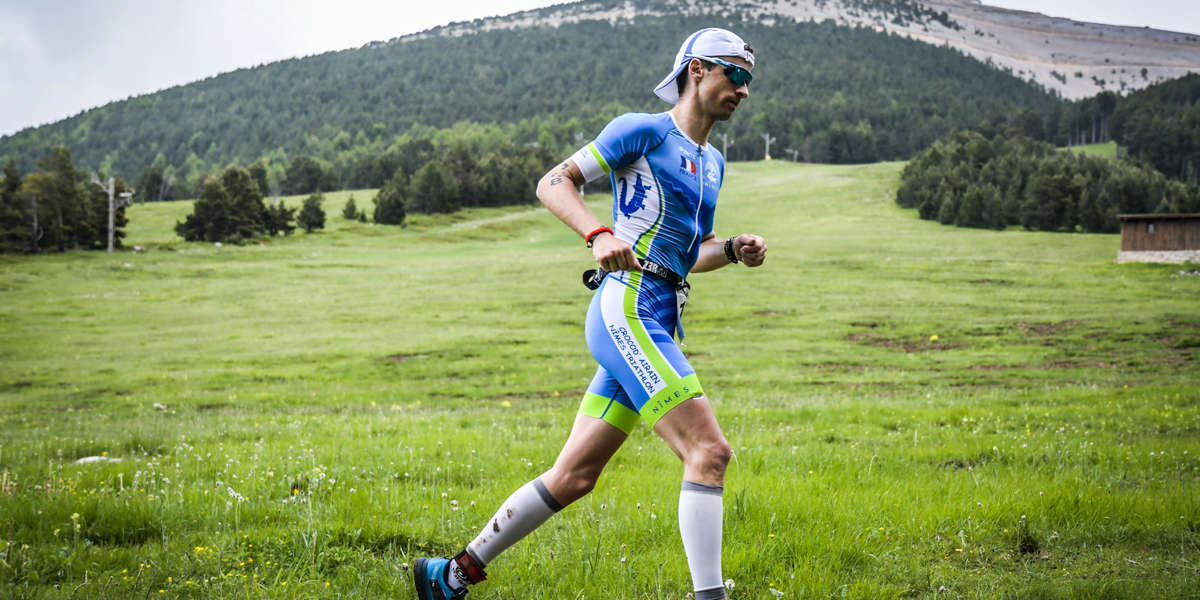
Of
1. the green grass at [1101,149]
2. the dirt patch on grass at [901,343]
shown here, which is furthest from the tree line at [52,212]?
the green grass at [1101,149]

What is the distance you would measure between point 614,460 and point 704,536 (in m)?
4.92

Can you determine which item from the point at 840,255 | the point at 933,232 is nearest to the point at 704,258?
the point at 840,255

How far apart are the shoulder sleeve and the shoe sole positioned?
2.62 meters

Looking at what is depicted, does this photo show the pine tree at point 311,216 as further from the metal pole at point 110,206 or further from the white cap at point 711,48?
the white cap at point 711,48

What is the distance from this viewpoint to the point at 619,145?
478 cm

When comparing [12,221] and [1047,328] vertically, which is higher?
[12,221]

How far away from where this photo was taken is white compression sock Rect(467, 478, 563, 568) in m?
4.74

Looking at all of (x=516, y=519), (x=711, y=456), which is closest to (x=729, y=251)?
(x=711, y=456)

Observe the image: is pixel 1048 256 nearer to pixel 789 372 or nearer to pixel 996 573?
pixel 789 372

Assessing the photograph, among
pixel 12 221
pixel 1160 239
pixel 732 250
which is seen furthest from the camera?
pixel 12 221

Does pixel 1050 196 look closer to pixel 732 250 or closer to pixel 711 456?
pixel 732 250

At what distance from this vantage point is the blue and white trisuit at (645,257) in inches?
177

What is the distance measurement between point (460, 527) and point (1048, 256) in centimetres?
7205

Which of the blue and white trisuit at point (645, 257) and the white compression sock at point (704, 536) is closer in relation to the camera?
the white compression sock at point (704, 536)
